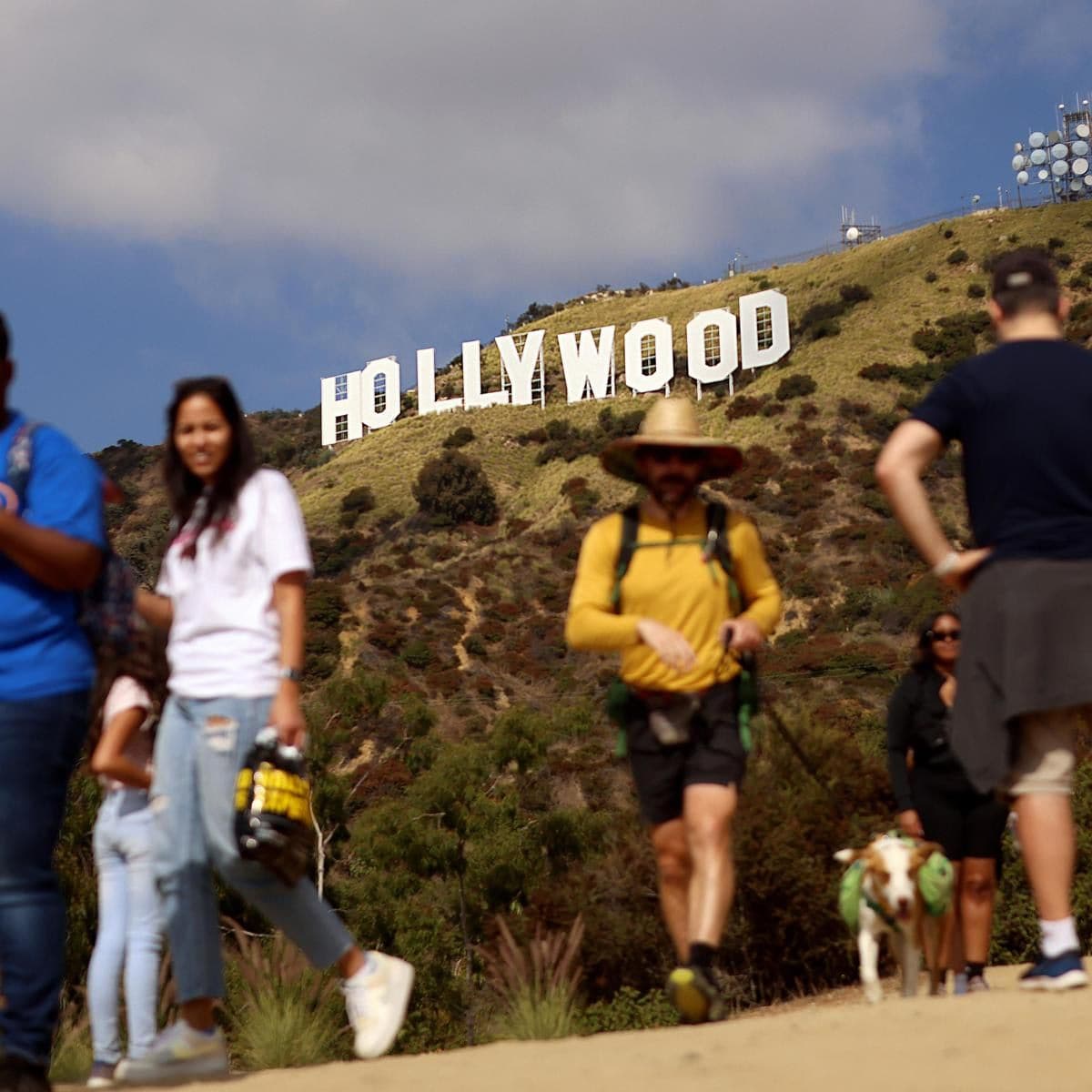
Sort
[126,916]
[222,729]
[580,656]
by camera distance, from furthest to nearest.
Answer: [580,656]
[126,916]
[222,729]

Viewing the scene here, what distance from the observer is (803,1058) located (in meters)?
4.19

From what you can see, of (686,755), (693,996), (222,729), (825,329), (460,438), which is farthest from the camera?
(825,329)

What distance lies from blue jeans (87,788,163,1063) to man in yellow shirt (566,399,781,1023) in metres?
1.68

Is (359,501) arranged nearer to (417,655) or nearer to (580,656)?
(417,655)

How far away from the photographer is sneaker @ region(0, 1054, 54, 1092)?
165 inches

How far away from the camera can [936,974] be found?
8438 mm

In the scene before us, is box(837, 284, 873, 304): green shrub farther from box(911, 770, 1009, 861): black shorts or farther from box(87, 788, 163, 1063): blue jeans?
box(87, 788, 163, 1063): blue jeans

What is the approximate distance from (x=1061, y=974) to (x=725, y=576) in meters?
1.60

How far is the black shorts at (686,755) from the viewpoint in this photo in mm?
5664

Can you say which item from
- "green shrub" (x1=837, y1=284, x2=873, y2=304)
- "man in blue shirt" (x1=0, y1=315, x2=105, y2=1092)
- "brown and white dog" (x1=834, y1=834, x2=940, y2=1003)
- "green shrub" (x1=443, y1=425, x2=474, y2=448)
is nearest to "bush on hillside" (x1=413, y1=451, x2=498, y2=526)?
"green shrub" (x1=443, y1=425, x2=474, y2=448)

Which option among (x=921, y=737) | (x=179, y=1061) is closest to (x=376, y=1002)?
(x=179, y=1061)

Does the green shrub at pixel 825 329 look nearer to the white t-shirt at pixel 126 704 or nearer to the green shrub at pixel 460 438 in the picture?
the green shrub at pixel 460 438

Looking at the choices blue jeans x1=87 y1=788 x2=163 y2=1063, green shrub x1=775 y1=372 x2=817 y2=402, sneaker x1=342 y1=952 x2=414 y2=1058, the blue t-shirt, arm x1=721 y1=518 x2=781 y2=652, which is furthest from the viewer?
green shrub x1=775 y1=372 x2=817 y2=402

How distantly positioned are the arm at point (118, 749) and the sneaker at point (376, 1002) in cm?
127
